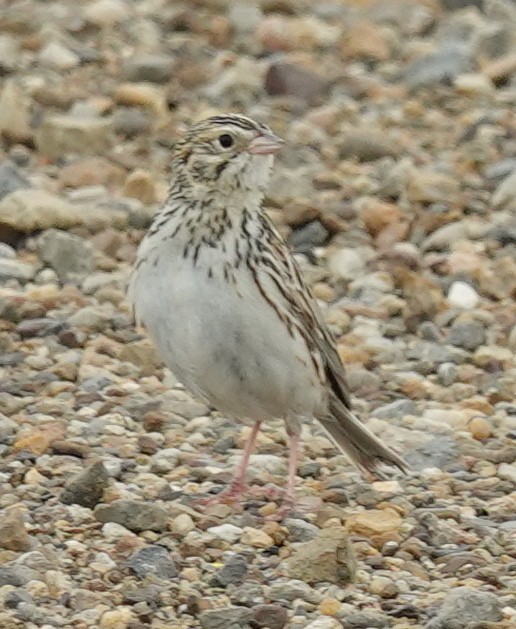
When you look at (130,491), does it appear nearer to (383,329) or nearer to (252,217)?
(252,217)

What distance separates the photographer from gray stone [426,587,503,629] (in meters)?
7.09

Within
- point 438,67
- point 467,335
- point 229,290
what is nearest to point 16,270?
point 467,335

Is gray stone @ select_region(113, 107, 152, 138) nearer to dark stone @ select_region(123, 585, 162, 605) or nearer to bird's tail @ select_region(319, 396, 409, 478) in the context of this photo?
bird's tail @ select_region(319, 396, 409, 478)

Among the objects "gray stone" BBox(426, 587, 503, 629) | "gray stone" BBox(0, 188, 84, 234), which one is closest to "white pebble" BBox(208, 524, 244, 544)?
"gray stone" BBox(426, 587, 503, 629)

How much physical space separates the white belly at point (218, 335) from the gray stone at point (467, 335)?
88.1 inches

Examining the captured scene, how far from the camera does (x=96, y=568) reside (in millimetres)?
Result: 7438

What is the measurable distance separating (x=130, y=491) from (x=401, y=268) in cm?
312

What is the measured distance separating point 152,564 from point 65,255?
3444mm

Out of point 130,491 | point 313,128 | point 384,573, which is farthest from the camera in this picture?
point 313,128

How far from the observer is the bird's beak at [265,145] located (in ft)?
26.2

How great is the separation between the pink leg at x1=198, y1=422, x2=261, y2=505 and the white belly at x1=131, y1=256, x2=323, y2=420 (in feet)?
1.16

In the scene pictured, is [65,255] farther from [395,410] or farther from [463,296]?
[395,410]

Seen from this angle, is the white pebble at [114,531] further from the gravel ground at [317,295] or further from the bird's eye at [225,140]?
the bird's eye at [225,140]

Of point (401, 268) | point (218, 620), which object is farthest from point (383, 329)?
point (218, 620)
